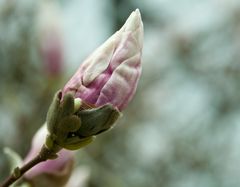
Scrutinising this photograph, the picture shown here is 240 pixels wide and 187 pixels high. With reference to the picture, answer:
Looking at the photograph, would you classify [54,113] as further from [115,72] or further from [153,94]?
Answer: [153,94]

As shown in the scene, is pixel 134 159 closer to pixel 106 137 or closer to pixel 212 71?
pixel 106 137

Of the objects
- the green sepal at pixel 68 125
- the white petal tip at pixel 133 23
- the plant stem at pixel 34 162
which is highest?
the white petal tip at pixel 133 23

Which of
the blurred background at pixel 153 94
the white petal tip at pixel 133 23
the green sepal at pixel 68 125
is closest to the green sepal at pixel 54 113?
the green sepal at pixel 68 125

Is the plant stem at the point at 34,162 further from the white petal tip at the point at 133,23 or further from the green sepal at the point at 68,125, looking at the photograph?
the white petal tip at the point at 133,23

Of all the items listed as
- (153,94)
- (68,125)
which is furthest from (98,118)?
(153,94)

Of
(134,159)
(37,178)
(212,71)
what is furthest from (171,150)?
(37,178)

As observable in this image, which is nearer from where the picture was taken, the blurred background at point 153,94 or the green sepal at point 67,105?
the green sepal at point 67,105

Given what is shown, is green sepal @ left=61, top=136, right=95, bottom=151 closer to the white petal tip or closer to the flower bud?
the flower bud
